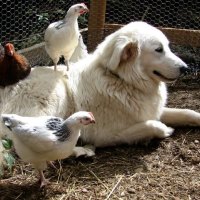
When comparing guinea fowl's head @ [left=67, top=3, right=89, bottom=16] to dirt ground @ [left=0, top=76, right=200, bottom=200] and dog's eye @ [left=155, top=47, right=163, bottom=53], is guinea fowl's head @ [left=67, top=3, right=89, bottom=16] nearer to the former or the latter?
dog's eye @ [left=155, top=47, right=163, bottom=53]

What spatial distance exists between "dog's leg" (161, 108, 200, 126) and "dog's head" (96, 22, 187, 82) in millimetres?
476

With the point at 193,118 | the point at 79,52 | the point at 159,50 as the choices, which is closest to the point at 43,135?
the point at 159,50

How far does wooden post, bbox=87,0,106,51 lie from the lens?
200 inches

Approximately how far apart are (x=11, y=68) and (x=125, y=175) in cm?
124

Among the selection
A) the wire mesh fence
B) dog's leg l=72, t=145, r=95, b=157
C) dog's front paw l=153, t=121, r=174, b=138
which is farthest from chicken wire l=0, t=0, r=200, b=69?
dog's leg l=72, t=145, r=95, b=157

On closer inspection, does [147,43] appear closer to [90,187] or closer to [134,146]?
[134,146]

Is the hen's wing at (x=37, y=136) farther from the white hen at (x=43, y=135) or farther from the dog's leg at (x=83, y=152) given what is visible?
the dog's leg at (x=83, y=152)

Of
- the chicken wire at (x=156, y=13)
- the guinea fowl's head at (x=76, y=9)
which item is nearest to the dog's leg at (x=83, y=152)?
the guinea fowl's head at (x=76, y=9)

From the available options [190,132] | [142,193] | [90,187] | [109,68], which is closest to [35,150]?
[90,187]

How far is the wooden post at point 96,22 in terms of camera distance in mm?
5082

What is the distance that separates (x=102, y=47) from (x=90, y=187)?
3.83 ft

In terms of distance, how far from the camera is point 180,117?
12.7 ft

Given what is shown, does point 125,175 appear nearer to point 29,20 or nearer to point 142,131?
point 142,131

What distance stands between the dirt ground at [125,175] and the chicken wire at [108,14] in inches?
90.2
